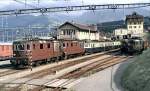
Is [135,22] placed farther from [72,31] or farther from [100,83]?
[100,83]

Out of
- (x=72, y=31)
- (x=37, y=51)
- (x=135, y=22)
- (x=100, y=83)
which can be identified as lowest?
(x=100, y=83)

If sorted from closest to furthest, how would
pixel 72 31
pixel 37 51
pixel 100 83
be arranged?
pixel 100 83 < pixel 37 51 < pixel 72 31

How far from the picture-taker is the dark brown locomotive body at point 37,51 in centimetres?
3859

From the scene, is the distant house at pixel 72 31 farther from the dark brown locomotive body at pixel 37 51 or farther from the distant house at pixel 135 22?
the distant house at pixel 135 22

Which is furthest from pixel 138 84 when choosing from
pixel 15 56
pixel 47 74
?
pixel 15 56

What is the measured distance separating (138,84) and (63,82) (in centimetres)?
797

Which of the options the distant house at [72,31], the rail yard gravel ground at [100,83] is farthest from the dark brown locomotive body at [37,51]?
the distant house at [72,31]

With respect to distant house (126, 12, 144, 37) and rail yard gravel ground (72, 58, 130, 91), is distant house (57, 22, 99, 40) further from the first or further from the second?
rail yard gravel ground (72, 58, 130, 91)

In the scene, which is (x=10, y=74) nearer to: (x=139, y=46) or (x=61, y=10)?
(x=139, y=46)

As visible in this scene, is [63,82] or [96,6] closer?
[63,82]

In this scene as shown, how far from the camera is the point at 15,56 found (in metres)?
39.0

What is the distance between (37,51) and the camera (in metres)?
40.3

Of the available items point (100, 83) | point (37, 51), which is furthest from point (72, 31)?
point (100, 83)

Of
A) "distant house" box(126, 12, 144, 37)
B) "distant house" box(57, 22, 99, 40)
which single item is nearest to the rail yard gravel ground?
"distant house" box(57, 22, 99, 40)
